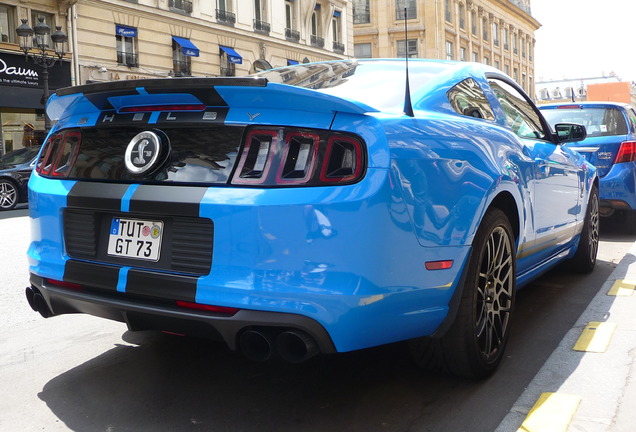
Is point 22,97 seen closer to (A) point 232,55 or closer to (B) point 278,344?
(A) point 232,55

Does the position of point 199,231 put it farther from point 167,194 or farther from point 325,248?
point 325,248

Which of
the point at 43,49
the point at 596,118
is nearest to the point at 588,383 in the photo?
the point at 596,118

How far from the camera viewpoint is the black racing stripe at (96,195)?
2.58m

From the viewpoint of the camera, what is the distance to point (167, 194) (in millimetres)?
2455

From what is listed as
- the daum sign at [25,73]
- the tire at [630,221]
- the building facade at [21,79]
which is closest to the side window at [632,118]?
the tire at [630,221]

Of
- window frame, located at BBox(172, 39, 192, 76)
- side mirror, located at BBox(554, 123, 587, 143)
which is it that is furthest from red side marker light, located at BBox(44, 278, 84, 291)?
window frame, located at BBox(172, 39, 192, 76)

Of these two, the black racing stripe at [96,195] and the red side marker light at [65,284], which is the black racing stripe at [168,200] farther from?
the red side marker light at [65,284]

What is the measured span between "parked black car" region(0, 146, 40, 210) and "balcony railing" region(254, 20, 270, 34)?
1596cm

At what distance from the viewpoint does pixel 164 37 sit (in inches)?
949

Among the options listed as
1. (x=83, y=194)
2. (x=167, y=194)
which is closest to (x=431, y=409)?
(x=167, y=194)

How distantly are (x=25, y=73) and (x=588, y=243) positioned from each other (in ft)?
63.9

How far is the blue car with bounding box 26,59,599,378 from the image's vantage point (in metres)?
2.29

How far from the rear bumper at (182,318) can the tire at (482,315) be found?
0.69m

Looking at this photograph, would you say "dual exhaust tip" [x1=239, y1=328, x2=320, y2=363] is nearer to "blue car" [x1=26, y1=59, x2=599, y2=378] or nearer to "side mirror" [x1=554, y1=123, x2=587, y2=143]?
"blue car" [x1=26, y1=59, x2=599, y2=378]
